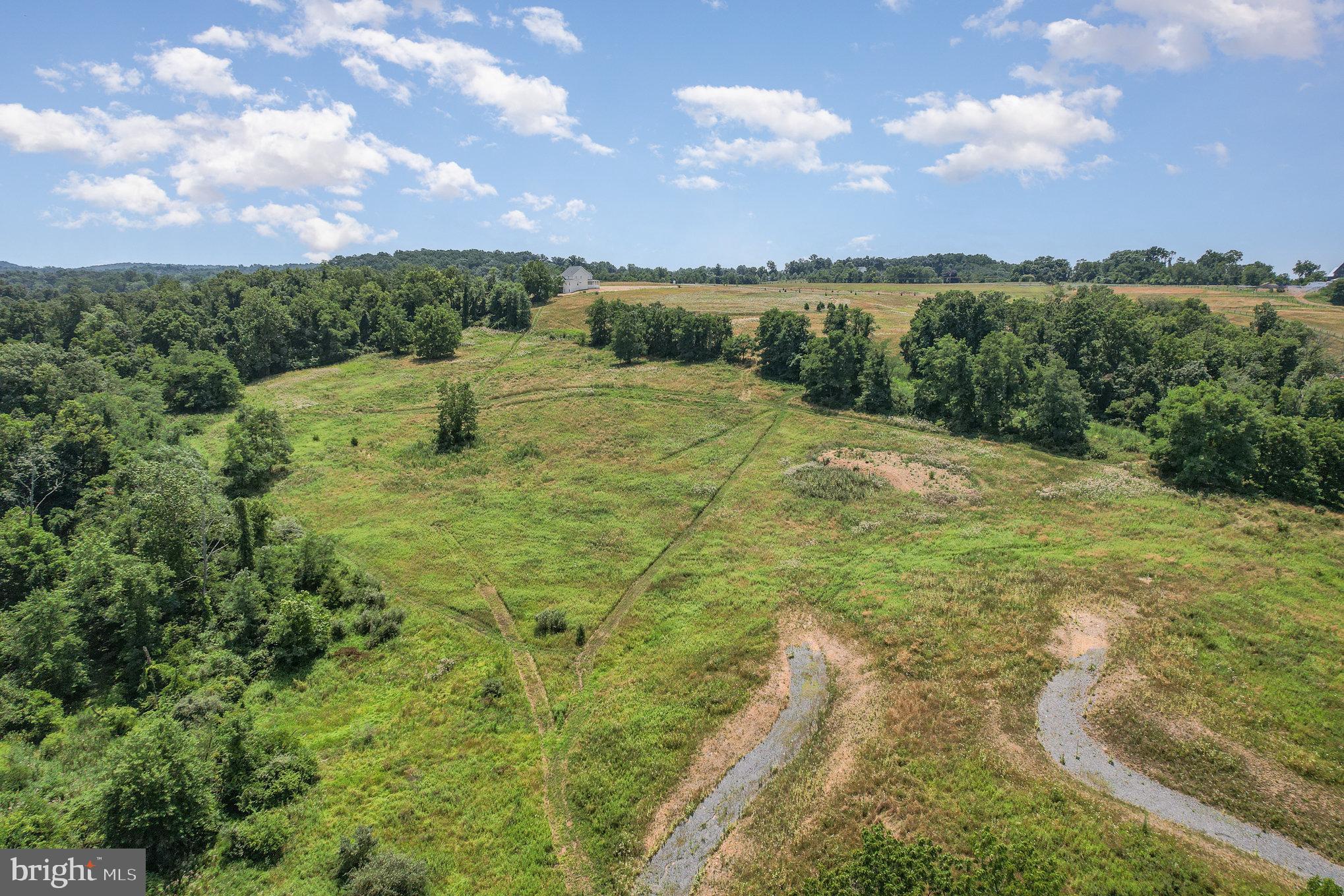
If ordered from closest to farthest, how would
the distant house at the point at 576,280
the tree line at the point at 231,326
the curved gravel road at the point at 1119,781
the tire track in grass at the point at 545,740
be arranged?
1. the curved gravel road at the point at 1119,781
2. the tire track in grass at the point at 545,740
3. the tree line at the point at 231,326
4. the distant house at the point at 576,280

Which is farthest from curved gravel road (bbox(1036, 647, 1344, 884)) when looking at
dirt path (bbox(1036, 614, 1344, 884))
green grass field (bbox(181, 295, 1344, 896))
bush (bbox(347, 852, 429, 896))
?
bush (bbox(347, 852, 429, 896))

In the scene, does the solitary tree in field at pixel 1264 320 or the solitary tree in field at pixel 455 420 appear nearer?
the solitary tree in field at pixel 455 420

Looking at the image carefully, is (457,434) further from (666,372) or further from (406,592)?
(666,372)

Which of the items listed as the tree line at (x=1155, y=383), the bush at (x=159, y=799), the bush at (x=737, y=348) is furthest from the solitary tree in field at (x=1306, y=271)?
the bush at (x=159, y=799)

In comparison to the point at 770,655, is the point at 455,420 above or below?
above

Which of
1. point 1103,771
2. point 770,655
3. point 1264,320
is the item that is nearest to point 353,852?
point 770,655

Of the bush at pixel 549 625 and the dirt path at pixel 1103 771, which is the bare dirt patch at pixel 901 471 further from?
the bush at pixel 549 625

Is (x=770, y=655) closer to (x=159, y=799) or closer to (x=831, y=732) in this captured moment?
(x=831, y=732)

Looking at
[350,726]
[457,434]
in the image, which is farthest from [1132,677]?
[457,434]
